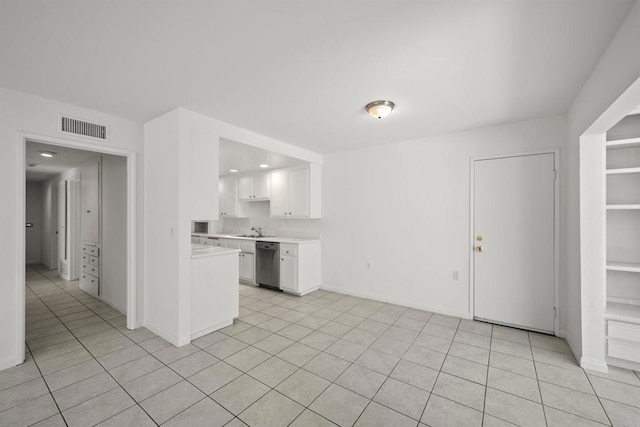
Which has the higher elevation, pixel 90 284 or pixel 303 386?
pixel 90 284

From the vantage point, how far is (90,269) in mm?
4480

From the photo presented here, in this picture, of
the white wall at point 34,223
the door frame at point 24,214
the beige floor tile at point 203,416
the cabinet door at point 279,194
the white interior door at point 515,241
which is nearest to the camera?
the beige floor tile at point 203,416

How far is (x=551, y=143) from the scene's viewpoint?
3.04 meters

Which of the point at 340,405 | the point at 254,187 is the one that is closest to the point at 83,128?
the point at 254,187

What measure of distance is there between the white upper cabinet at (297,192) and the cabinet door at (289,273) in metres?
0.83

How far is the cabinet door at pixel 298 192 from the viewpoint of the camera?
15.8 ft

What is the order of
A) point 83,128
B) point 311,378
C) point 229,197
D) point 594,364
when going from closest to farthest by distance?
1. point 311,378
2. point 594,364
3. point 83,128
4. point 229,197

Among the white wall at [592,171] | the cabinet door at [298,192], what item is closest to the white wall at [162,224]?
the cabinet door at [298,192]

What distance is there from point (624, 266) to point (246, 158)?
4637mm

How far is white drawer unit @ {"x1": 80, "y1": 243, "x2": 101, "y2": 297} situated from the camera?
4273mm

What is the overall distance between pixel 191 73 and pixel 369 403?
2.85 m

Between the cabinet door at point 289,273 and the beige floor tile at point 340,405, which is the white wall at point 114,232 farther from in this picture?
the beige floor tile at point 340,405

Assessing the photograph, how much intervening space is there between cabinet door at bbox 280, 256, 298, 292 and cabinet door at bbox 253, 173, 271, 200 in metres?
1.49

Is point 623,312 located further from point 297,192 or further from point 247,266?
point 247,266
